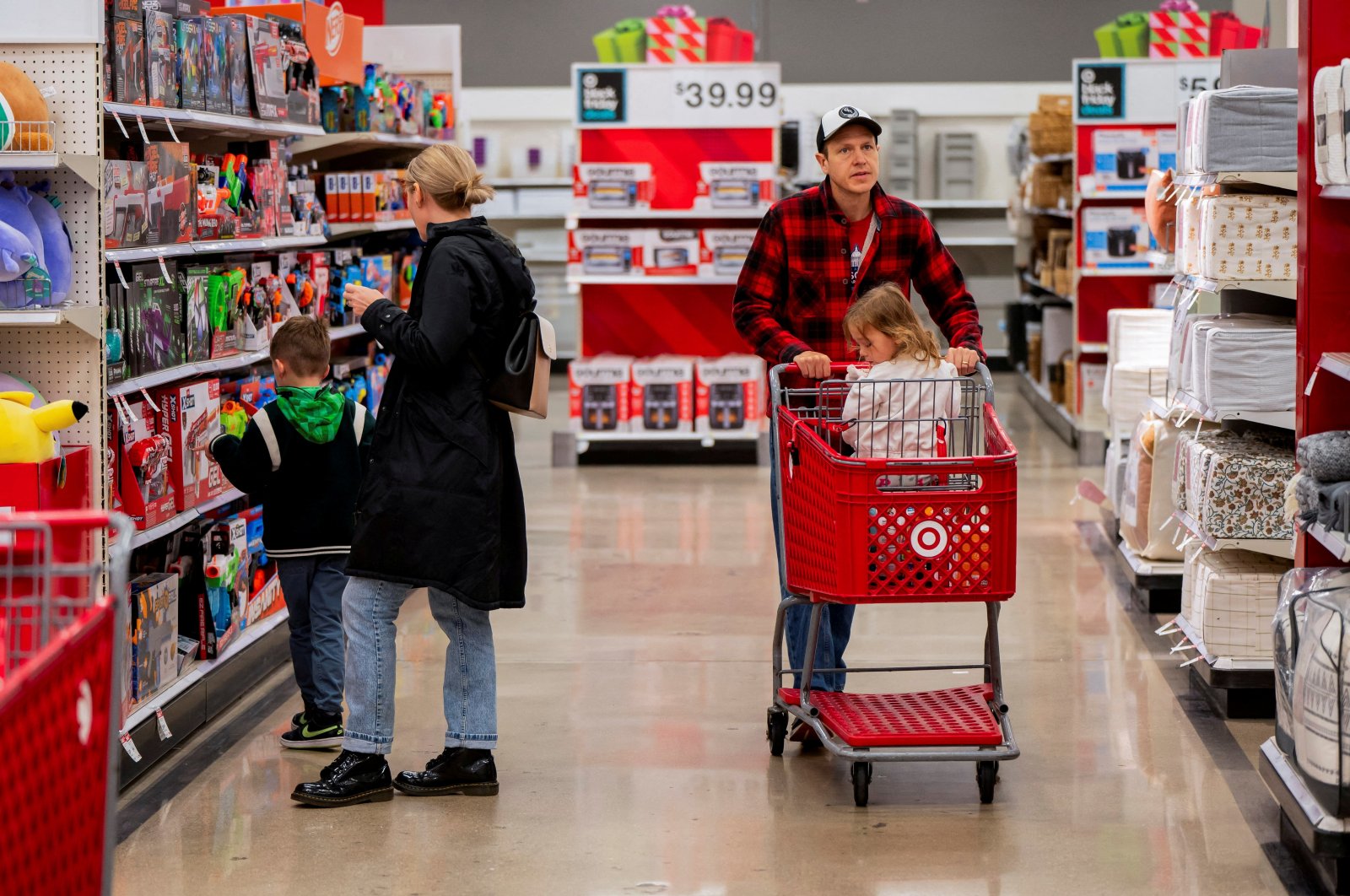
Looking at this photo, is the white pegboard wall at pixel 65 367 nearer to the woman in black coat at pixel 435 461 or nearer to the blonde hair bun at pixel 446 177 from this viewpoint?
the woman in black coat at pixel 435 461

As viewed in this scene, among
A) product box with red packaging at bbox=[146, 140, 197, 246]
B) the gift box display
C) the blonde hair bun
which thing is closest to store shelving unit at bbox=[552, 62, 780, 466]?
the gift box display

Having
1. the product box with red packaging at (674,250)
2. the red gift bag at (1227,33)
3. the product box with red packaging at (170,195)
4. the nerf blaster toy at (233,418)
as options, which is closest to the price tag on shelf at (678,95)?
the product box with red packaging at (674,250)

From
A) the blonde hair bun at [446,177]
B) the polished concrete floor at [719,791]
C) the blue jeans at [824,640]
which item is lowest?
the polished concrete floor at [719,791]

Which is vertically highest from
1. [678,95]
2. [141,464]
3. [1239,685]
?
[678,95]

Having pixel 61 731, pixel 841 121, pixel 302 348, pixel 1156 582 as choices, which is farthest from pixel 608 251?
pixel 61 731

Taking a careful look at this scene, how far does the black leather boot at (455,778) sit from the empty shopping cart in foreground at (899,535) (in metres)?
0.75

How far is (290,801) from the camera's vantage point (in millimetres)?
3881

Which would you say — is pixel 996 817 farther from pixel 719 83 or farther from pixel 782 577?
pixel 719 83

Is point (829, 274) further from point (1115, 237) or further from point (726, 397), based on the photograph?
point (1115, 237)

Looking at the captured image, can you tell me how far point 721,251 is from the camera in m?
9.19

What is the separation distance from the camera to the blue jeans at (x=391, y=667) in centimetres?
374

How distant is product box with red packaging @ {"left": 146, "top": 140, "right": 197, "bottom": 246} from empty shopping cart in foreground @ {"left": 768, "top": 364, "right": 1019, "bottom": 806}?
1665mm

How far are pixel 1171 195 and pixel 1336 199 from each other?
2335mm

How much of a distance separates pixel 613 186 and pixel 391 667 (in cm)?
582
